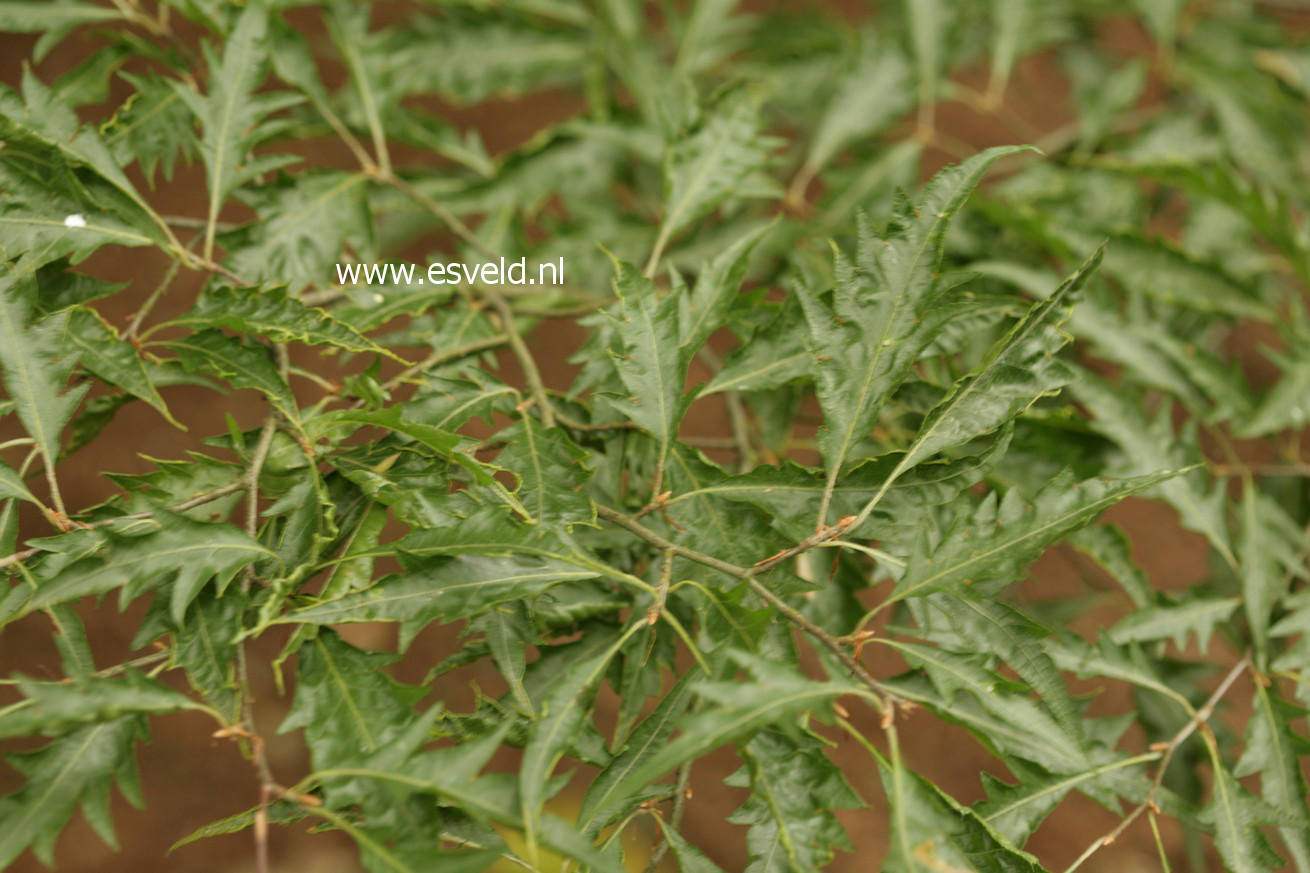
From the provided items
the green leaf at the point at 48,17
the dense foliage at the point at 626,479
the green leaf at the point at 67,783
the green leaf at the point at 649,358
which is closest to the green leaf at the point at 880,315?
the dense foliage at the point at 626,479

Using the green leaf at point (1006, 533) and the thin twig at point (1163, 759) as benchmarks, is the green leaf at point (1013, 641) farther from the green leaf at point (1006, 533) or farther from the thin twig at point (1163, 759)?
the thin twig at point (1163, 759)

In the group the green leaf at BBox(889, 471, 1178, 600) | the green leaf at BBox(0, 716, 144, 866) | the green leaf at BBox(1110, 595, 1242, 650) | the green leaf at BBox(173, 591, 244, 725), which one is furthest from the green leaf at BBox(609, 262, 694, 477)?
the green leaf at BBox(1110, 595, 1242, 650)

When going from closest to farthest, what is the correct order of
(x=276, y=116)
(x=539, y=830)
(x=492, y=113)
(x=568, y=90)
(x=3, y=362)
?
(x=539, y=830) < (x=3, y=362) < (x=276, y=116) < (x=568, y=90) < (x=492, y=113)

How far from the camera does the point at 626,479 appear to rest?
882mm

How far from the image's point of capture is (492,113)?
1.87 metres

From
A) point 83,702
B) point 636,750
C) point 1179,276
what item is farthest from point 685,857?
point 1179,276

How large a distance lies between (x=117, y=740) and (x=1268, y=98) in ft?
5.47

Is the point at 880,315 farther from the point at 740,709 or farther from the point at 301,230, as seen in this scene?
the point at 301,230

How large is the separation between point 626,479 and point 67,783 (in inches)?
19.3

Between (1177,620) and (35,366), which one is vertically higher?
(35,366)

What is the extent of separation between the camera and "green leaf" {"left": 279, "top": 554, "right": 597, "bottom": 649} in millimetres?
625

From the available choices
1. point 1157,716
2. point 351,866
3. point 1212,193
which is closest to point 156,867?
point 351,866

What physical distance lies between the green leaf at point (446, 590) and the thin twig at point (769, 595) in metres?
0.08

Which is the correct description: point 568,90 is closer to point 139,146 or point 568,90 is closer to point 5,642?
point 139,146
